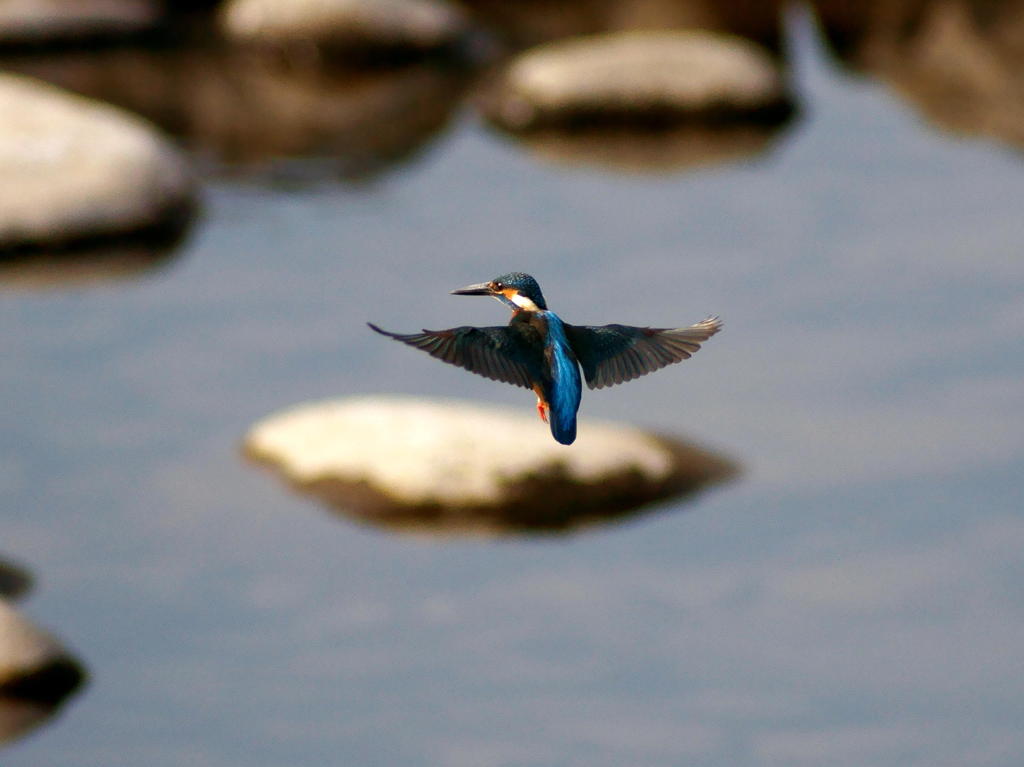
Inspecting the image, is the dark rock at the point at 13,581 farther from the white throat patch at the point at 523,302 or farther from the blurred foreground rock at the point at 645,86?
the white throat patch at the point at 523,302

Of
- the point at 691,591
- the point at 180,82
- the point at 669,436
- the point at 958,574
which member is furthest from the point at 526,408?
the point at 180,82

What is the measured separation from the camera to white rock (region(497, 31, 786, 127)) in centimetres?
2967

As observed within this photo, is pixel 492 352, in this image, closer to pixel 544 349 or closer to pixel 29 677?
pixel 544 349

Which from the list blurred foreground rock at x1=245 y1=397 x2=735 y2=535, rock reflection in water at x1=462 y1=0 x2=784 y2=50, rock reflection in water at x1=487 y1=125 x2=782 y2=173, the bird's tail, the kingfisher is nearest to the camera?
the bird's tail

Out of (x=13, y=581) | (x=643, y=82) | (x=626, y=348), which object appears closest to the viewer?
(x=626, y=348)

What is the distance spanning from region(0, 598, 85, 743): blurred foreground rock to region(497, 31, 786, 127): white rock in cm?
1435

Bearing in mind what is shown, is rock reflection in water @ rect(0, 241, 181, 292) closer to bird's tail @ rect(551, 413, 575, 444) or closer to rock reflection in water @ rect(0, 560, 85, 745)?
rock reflection in water @ rect(0, 560, 85, 745)

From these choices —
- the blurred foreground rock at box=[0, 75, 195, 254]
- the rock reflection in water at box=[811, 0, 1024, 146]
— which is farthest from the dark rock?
the rock reflection in water at box=[811, 0, 1024, 146]

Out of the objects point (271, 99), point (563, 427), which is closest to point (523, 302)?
point (563, 427)

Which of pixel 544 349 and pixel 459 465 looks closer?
pixel 544 349

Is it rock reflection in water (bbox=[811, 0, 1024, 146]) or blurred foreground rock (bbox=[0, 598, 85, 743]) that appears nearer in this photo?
blurred foreground rock (bbox=[0, 598, 85, 743])

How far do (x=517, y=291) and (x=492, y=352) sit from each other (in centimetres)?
14

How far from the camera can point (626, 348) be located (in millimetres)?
4582

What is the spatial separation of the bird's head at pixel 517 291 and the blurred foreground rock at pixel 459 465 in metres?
14.4
